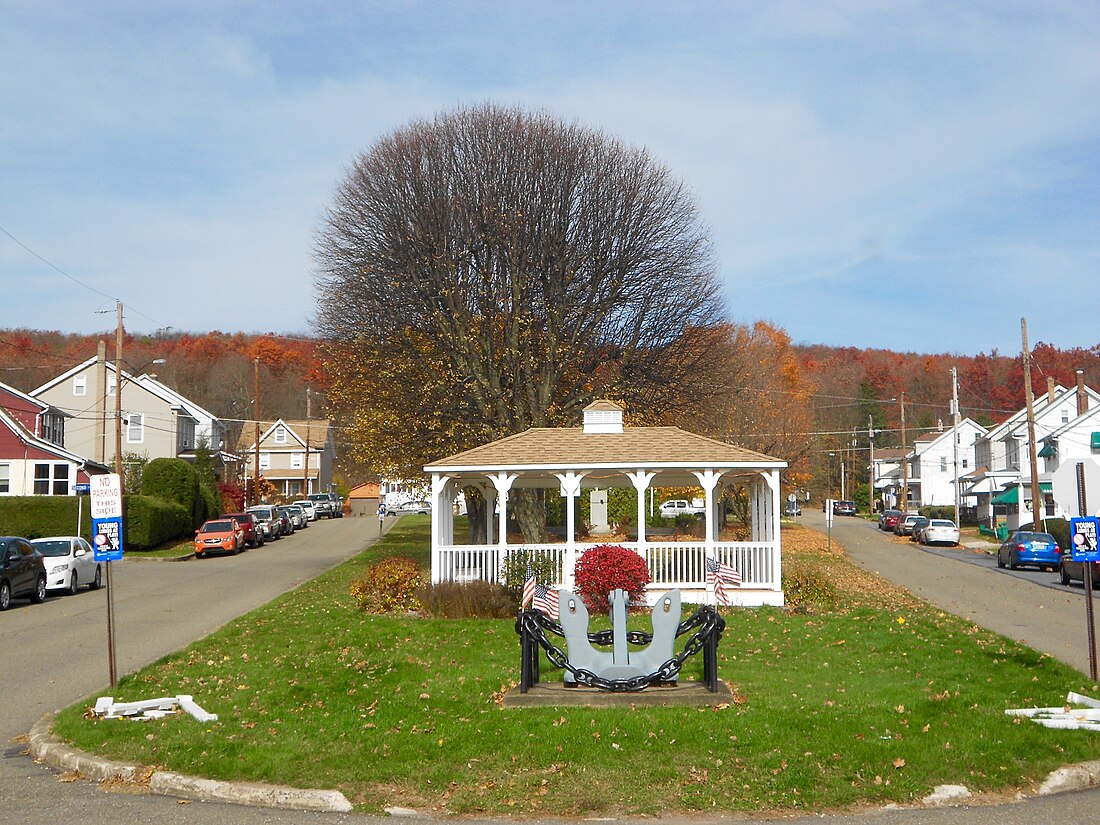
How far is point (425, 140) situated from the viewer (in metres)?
33.0

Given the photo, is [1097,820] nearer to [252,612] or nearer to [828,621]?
[828,621]

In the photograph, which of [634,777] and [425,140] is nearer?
[634,777]

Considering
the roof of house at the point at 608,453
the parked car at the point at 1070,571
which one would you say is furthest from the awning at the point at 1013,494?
the roof of house at the point at 608,453

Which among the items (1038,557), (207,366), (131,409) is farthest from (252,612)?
(207,366)

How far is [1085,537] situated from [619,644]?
220 inches

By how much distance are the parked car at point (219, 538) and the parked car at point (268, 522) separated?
5.64m

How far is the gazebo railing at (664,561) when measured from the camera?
23167 millimetres

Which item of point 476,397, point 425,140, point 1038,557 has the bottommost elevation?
point 1038,557

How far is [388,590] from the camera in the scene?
847 inches

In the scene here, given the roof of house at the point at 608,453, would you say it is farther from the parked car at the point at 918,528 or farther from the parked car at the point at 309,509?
the parked car at the point at 309,509

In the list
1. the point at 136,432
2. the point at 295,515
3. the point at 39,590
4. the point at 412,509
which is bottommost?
the point at 412,509

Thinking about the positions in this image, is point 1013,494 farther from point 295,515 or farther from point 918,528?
point 295,515

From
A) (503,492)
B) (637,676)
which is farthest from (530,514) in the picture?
(637,676)

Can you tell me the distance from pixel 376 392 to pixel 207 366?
68442 mm
